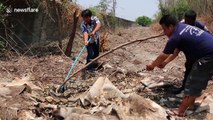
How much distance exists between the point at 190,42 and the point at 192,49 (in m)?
0.12

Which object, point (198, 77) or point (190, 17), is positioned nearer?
point (198, 77)

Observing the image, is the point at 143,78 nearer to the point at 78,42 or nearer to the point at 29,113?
the point at 29,113

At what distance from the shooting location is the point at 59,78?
7.73m

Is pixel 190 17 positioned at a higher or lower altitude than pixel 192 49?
higher

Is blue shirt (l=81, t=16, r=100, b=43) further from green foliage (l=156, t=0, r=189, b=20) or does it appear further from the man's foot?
green foliage (l=156, t=0, r=189, b=20)

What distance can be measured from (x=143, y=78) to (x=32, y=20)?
4222 mm

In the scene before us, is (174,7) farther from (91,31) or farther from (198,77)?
(198,77)

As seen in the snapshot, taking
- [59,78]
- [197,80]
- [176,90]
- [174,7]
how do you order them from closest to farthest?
[197,80], [176,90], [59,78], [174,7]

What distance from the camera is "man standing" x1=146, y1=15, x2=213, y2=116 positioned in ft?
17.7

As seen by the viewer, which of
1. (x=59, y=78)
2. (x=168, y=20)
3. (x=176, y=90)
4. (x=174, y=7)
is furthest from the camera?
(x=174, y=7)

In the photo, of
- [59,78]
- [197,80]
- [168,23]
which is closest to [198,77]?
[197,80]

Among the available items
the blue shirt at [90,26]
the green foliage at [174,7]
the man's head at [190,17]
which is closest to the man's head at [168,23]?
the man's head at [190,17]

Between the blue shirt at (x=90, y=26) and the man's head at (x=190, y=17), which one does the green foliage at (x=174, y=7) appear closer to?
the blue shirt at (x=90, y=26)

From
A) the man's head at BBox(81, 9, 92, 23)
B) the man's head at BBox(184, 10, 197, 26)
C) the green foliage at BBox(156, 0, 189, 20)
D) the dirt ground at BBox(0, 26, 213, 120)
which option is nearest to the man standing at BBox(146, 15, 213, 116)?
the dirt ground at BBox(0, 26, 213, 120)
